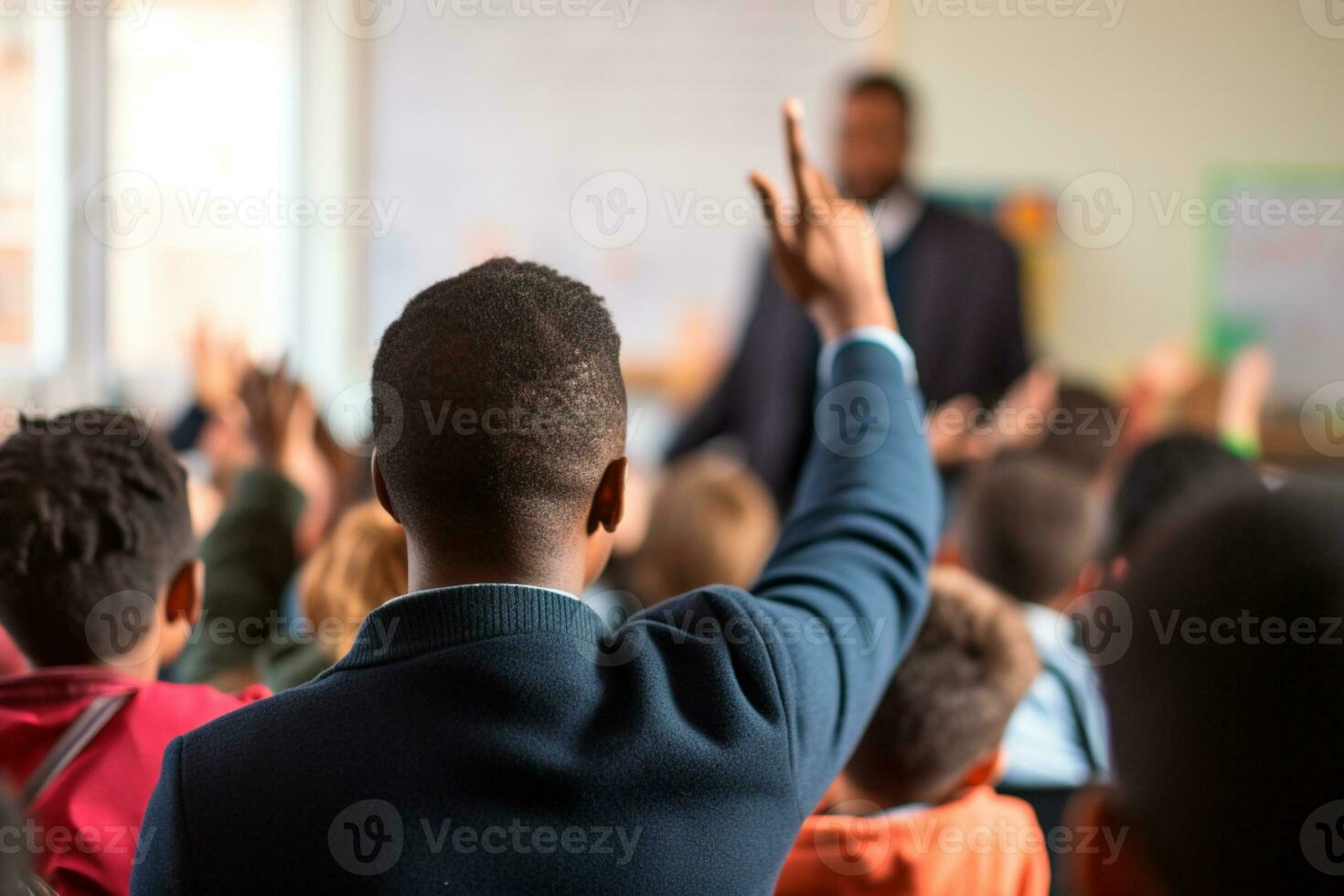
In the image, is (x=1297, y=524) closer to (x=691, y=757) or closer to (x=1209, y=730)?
(x=1209, y=730)

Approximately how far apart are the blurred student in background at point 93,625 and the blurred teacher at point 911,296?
6.60 ft

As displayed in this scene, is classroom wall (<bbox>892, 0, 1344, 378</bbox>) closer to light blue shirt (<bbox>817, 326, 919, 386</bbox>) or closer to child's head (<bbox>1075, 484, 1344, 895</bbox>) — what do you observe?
light blue shirt (<bbox>817, 326, 919, 386</bbox>)

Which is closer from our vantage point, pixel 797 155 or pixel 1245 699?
pixel 1245 699

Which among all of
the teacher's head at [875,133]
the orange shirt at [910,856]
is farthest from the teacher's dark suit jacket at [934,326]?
the orange shirt at [910,856]

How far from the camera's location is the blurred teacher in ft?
10.3

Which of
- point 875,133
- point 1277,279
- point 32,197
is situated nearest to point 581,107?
point 875,133

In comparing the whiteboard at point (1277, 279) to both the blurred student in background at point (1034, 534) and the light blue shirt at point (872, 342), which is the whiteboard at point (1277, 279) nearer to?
the blurred student in background at point (1034, 534)

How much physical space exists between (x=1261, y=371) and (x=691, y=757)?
14.0 feet

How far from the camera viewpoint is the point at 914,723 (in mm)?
1291

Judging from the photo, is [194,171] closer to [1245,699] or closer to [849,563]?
[849,563]

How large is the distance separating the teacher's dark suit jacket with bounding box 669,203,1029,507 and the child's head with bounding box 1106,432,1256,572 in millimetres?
1272

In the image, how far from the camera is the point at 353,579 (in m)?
1.32

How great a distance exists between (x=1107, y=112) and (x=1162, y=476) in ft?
10.2

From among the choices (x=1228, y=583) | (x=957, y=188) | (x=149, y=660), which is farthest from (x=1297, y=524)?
(x=957, y=188)
